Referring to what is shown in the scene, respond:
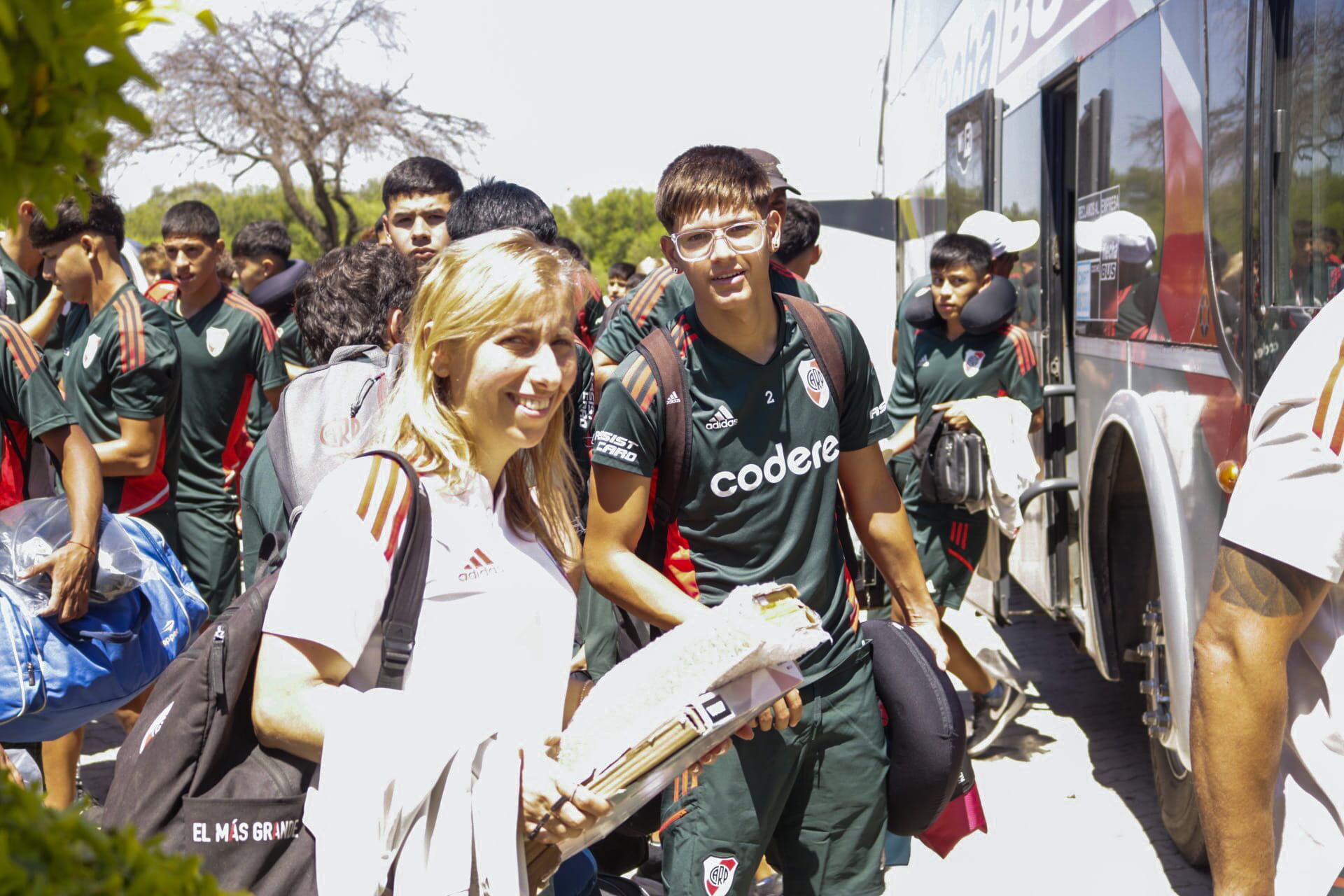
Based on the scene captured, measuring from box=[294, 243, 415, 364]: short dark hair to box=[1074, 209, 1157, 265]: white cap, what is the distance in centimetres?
258

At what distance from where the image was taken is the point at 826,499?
2857 millimetres

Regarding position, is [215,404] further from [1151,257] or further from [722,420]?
[1151,257]

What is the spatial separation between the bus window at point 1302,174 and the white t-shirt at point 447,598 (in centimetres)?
206

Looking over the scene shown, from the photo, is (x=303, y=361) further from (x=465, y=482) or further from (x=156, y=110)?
(x=156, y=110)

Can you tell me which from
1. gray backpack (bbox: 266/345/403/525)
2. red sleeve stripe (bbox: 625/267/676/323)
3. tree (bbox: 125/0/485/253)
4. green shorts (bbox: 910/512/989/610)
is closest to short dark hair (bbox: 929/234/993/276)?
green shorts (bbox: 910/512/989/610)

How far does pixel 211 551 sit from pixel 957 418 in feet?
10.3

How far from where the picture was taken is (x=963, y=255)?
18.4 ft

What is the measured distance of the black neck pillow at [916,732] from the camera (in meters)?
2.82

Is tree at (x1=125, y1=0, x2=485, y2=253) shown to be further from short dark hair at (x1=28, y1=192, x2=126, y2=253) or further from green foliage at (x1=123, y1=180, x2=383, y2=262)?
short dark hair at (x1=28, y1=192, x2=126, y2=253)

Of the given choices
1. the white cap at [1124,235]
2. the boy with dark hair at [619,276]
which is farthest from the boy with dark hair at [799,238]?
the boy with dark hair at [619,276]

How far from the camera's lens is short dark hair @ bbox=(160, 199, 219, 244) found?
6.15m

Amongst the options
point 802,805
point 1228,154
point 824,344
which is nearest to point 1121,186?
point 1228,154

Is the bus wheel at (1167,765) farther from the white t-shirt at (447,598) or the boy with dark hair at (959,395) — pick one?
the white t-shirt at (447,598)

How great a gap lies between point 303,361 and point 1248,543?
18.8 ft
